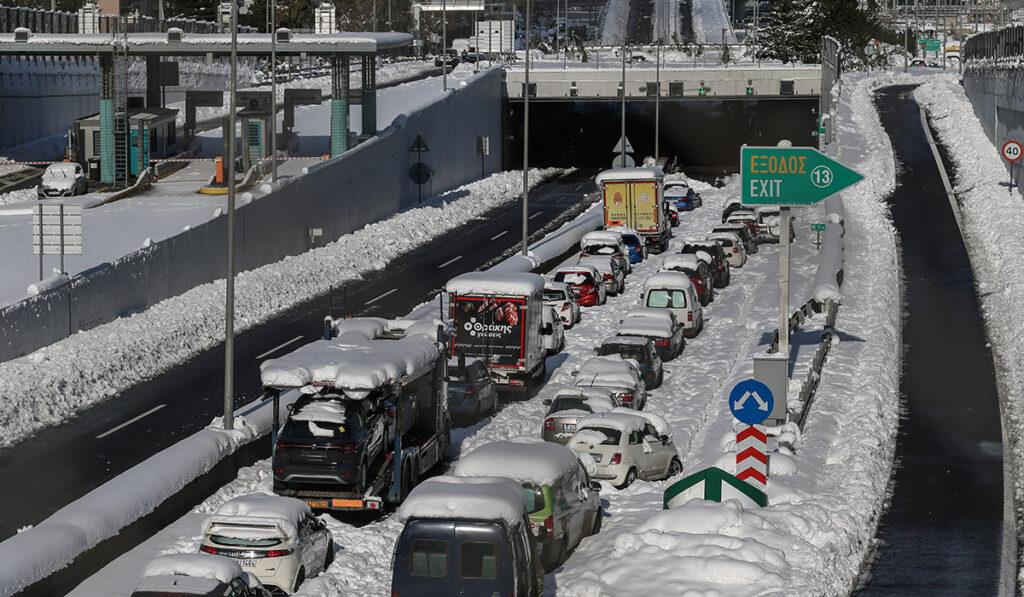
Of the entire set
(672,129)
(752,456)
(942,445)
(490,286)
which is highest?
(672,129)

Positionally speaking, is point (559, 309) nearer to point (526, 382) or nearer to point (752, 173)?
point (526, 382)

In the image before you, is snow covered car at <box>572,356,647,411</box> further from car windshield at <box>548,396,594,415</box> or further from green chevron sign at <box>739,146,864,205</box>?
green chevron sign at <box>739,146,864,205</box>

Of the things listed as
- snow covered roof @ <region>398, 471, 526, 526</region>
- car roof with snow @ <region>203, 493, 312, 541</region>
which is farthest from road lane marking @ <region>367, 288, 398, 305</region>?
snow covered roof @ <region>398, 471, 526, 526</region>

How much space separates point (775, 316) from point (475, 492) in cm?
2928

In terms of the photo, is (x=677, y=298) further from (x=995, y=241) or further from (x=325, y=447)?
(x=325, y=447)

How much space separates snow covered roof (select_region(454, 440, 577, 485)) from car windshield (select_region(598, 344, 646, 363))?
14.3 metres

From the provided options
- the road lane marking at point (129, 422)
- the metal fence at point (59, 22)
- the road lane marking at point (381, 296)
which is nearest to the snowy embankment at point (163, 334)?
the road lane marking at point (129, 422)

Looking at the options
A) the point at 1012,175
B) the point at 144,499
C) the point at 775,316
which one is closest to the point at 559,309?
the point at 775,316

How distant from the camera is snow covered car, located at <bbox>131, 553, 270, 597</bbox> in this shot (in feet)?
55.7

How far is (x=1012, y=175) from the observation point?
70375 millimetres

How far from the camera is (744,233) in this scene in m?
60.0

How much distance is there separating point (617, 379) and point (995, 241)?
96.7ft

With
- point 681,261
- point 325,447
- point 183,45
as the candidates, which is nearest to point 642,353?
point 681,261

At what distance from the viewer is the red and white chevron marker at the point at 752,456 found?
2547 centimetres
